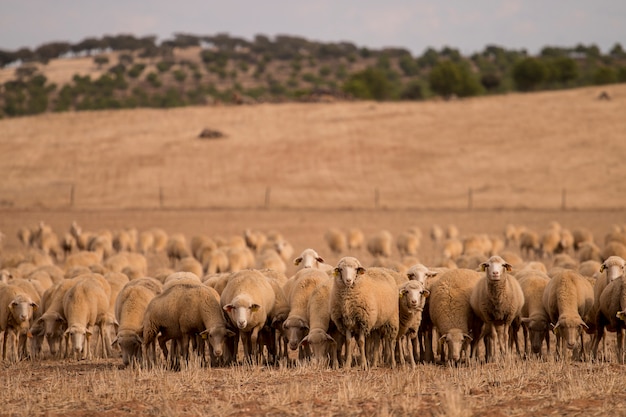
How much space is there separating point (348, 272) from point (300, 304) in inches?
58.3

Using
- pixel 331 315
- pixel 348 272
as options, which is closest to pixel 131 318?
pixel 331 315

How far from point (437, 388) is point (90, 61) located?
Result: 452ft

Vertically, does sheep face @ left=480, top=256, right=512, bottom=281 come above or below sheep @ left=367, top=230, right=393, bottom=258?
above

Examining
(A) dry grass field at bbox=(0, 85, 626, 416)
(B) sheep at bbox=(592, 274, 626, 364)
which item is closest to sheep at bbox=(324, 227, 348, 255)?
(A) dry grass field at bbox=(0, 85, 626, 416)

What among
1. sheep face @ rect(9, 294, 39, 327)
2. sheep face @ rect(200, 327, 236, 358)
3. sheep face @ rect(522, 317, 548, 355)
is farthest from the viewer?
sheep face @ rect(9, 294, 39, 327)

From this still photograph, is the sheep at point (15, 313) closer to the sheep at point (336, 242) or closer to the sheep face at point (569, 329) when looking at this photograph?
the sheep face at point (569, 329)

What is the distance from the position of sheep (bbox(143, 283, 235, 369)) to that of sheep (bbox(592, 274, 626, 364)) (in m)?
5.65

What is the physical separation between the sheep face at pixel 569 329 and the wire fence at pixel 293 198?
1267 inches

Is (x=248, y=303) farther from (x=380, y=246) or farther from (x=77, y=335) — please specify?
(x=380, y=246)

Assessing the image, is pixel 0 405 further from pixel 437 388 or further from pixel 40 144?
pixel 40 144

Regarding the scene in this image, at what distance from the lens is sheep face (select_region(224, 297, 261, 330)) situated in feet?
39.9

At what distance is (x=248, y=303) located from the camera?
12375mm

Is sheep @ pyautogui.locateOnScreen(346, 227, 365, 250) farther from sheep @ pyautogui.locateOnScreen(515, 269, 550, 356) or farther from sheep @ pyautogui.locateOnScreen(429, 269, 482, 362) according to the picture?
sheep @ pyautogui.locateOnScreen(429, 269, 482, 362)

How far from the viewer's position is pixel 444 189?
2046 inches
